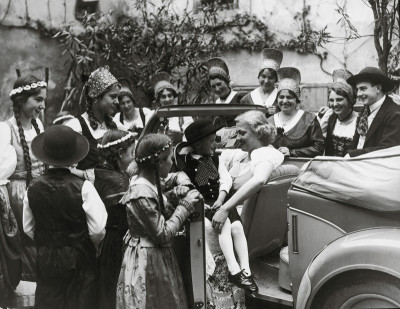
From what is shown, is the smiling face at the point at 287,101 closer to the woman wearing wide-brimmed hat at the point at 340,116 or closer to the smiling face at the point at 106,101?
the woman wearing wide-brimmed hat at the point at 340,116

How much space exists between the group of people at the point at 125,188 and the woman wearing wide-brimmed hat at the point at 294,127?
0.01 metres

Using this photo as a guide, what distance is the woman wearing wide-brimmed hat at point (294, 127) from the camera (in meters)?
6.34

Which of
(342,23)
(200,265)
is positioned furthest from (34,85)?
(342,23)

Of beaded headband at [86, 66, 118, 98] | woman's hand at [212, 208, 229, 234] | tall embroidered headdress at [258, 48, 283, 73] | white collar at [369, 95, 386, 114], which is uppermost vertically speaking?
tall embroidered headdress at [258, 48, 283, 73]

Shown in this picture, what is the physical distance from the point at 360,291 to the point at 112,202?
6.13ft

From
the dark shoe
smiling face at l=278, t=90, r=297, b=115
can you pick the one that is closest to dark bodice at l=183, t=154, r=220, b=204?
the dark shoe

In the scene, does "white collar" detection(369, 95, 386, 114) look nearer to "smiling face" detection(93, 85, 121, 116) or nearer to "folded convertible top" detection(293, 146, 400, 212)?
"folded convertible top" detection(293, 146, 400, 212)

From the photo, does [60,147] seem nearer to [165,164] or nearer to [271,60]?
[165,164]

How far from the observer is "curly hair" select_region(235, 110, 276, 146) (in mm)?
5164

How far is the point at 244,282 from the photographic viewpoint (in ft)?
15.9

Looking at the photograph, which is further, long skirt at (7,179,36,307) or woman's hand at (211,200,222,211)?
long skirt at (7,179,36,307)

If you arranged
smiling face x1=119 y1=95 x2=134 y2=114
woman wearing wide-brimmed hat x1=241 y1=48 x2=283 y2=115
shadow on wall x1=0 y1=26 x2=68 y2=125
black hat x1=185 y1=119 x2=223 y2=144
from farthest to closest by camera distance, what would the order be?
shadow on wall x1=0 y1=26 x2=68 y2=125, smiling face x1=119 y1=95 x2=134 y2=114, woman wearing wide-brimmed hat x1=241 y1=48 x2=283 y2=115, black hat x1=185 y1=119 x2=223 y2=144

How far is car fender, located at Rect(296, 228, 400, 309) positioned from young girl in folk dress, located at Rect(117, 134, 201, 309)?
82cm

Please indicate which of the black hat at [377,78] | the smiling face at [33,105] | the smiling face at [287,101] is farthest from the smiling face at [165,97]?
the black hat at [377,78]
